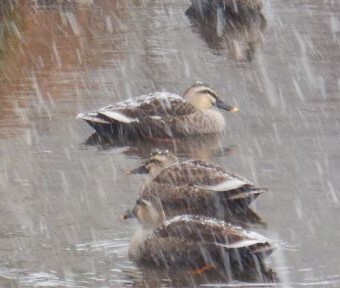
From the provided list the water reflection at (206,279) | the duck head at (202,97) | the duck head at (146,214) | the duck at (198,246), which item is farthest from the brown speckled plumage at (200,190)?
the duck head at (202,97)

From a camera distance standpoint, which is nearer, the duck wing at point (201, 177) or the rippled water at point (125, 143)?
the rippled water at point (125, 143)

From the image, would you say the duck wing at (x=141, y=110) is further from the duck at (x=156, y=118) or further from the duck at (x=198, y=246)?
the duck at (x=198, y=246)

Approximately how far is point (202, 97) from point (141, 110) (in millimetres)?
893

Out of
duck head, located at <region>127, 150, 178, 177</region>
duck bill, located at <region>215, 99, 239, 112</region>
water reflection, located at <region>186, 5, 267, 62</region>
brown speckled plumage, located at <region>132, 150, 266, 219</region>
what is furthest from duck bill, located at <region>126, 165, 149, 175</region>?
water reflection, located at <region>186, 5, 267, 62</region>

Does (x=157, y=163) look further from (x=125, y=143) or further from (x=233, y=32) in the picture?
(x=233, y=32)

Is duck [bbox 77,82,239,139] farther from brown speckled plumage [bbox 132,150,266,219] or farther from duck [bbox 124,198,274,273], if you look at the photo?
duck [bbox 124,198,274,273]

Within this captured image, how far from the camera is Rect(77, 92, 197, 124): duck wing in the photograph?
16.1m

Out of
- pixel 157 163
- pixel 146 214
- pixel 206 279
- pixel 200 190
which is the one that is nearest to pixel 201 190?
pixel 200 190

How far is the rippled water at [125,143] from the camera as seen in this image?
11508mm

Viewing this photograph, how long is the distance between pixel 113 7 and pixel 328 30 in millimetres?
4629

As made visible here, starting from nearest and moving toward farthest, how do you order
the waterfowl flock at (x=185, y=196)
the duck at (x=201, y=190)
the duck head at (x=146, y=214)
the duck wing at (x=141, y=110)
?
the waterfowl flock at (x=185, y=196)
the duck head at (x=146, y=214)
the duck at (x=201, y=190)
the duck wing at (x=141, y=110)

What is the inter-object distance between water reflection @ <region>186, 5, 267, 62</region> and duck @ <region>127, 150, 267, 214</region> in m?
8.56

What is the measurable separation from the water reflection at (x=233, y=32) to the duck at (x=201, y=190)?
8.56 m

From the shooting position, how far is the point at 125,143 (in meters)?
16.0
